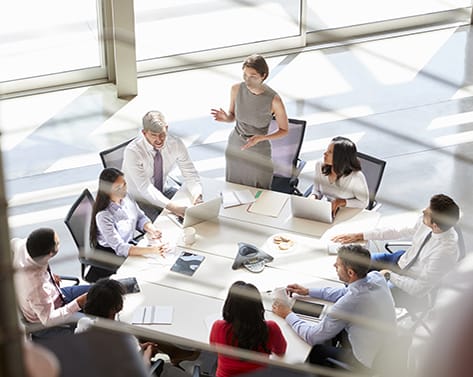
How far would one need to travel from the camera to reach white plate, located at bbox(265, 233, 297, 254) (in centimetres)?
444

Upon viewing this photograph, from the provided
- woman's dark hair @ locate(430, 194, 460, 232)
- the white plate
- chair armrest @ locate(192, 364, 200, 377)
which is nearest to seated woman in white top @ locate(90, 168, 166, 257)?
the white plate

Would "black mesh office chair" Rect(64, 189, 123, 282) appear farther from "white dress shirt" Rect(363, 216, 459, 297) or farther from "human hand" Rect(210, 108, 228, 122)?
"white dress shirt" Rect(363, 216, 459, 297)

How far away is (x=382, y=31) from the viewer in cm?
834

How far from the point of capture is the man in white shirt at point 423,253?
413cm

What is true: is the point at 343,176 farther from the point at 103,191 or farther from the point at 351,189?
the point at 103,191

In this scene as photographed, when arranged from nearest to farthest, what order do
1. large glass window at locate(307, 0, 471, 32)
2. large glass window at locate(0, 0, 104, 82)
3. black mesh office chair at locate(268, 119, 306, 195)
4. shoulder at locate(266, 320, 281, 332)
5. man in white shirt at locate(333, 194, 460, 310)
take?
shoulder at locate(266, 320, 281, 332)
man in white shirt at locate(333, 194, 460, 310)
black mesh office chair at locate(268, 119, 306, 195)
large glass window at locate(0, 0, 104, 82)
large glass window at locate(307, 0, 471, 32)

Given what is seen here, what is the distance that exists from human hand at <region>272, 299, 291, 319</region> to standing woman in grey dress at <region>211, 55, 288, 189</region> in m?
1.35

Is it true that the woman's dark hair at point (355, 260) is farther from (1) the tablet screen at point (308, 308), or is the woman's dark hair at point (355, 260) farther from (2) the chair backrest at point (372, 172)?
(2) the chair backrest at point (372, 172)

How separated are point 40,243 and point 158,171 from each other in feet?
3.96

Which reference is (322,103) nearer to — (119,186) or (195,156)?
(195,156)

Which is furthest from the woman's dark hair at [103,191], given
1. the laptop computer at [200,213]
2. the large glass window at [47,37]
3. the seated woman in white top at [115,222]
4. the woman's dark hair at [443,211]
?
the large glass window at [47,37]

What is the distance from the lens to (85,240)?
4648 millimetres

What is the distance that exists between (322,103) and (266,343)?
369cm

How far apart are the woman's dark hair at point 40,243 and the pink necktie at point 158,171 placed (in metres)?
1.12
